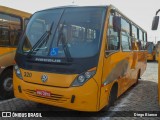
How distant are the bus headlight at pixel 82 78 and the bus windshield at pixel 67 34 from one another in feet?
1.26

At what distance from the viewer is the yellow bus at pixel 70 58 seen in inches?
205

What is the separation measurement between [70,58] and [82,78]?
0.50 meters

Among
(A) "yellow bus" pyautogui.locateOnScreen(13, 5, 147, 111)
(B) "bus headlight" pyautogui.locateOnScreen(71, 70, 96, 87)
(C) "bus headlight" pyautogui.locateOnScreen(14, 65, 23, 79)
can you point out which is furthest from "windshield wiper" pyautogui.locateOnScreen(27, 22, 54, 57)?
(B) "bus headlight" pyautogui.locateOnScreen(71, 70, 96, 87)

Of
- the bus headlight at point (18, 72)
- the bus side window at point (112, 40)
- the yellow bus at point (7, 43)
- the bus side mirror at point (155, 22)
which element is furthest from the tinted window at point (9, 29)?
the bus side mirror at point (155, 22)

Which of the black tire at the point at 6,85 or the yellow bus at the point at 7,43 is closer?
the yellow bus at the point at 7,43

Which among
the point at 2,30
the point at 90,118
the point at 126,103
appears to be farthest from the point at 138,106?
the point at 2,30

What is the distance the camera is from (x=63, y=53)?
548 centimetres

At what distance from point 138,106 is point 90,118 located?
77.3 inches

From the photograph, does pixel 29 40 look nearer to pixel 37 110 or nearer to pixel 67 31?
pixel 67 31

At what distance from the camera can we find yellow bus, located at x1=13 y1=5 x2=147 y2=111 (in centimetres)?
521

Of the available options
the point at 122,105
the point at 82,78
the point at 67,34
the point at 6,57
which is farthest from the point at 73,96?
the point at 6,57

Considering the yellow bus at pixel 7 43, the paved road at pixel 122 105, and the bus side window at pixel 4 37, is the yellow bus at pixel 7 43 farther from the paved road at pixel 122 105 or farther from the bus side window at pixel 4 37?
the paved road at pixel 122 105

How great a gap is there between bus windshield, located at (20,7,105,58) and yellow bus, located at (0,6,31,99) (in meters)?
1.30

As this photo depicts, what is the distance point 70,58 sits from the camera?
17.5ft
